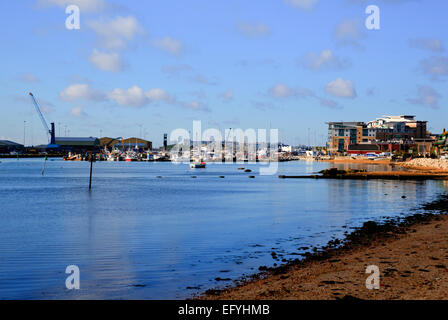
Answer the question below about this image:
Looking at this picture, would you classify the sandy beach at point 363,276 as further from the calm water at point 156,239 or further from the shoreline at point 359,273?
the calm water at point 156,239

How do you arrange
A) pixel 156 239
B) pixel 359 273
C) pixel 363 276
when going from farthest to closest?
pixel 156 239 → pixel 359 273 → pixel 363 276

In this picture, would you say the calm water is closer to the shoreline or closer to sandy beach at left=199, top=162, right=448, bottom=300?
the shoreline

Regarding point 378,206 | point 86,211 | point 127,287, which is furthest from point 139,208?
point 127,287

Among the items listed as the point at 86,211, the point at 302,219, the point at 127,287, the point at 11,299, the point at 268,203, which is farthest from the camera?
the point at 268,203

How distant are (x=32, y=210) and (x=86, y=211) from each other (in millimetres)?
6608

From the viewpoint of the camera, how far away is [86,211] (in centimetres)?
5059

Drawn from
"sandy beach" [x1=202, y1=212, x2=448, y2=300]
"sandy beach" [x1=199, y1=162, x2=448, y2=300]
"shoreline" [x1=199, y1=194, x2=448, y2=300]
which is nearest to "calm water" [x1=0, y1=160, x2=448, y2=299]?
"shoreline" [x1=199, y1=194, x2=448, y2=300]

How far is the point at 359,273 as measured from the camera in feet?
58.2

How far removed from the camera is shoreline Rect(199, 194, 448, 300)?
14789 millimetres

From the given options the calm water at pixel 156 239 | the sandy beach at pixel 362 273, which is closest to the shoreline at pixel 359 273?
the sandy beach at pixel 362 273

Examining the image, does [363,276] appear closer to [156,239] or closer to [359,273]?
[359,273]

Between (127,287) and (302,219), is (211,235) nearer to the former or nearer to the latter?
(302,219)

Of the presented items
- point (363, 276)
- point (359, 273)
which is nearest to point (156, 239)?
point (359, 273)

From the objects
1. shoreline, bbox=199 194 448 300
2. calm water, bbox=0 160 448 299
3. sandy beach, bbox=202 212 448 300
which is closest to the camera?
sandy beach, bbox=202 212 448 300
